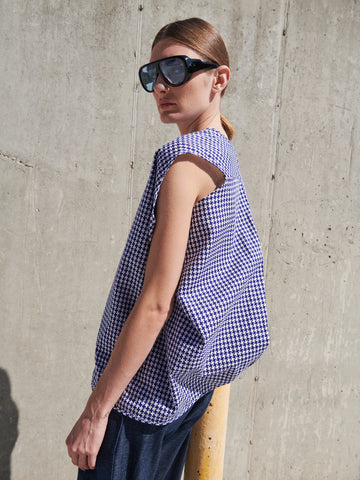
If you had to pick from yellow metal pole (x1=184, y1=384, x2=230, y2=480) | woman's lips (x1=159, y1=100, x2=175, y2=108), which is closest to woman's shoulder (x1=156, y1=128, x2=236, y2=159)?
woman's lips (x1=159, y1=100, x2=175, y2=108)

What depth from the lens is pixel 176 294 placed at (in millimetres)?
1150

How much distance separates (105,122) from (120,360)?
149cm

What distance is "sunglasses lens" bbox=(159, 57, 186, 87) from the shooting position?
124 cm

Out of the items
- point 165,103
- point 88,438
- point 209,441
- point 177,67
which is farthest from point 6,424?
point 177,67

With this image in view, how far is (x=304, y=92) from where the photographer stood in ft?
8.51

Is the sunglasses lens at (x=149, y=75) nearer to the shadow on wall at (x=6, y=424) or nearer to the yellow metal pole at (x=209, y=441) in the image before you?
the yellow metal pole at (x=209, y=441)

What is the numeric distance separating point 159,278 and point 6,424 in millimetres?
1753

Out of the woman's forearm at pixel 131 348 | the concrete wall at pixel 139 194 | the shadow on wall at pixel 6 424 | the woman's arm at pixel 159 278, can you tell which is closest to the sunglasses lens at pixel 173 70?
the woman's arm at pixel 159 278

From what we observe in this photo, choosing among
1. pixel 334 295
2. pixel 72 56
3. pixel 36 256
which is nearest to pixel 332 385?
pixel 334 295

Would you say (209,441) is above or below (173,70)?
below

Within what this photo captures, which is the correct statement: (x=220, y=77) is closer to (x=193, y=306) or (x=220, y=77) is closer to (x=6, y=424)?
(x=193, y=306)

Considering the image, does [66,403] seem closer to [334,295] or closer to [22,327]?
[22,327]

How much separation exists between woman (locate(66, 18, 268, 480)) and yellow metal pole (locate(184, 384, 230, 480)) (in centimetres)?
20

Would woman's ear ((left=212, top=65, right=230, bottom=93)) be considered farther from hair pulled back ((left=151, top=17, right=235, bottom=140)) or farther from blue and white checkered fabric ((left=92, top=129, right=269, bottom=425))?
blue and white checkered fabric ((left=92, top=129, right=269, bottom=425))
